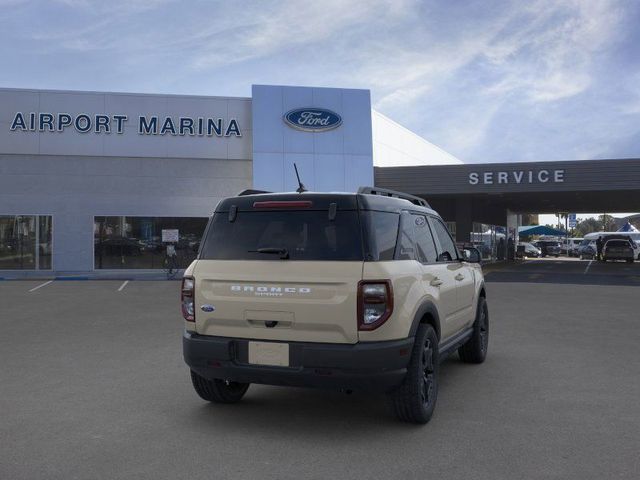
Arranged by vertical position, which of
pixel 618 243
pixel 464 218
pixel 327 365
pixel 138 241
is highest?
pixel 464 218

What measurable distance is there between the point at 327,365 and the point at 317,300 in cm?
48

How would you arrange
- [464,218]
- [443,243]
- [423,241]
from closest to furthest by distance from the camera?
[423,241] < [443,243] < [464,218]

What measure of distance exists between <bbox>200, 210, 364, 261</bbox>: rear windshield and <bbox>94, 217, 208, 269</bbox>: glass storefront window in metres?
20.3

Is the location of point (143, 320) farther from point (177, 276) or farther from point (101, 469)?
point (177, 276)

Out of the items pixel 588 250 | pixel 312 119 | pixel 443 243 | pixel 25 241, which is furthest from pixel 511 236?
pixel 443 243

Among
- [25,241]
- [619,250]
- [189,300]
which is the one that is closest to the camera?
[189,300]

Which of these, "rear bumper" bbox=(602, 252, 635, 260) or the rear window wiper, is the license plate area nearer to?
the rear window wiper

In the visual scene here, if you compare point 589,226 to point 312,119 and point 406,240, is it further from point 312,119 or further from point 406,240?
point 406,240

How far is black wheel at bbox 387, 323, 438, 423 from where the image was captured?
4738mm

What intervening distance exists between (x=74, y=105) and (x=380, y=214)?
2280 cm

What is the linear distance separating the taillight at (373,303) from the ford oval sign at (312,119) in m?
21.3

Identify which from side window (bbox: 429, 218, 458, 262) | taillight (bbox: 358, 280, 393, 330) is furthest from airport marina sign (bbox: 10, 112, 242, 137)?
taillight (bbox: 358, 280, 393, 330)

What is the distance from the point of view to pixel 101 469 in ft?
13.1

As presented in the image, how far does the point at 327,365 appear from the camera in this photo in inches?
175
